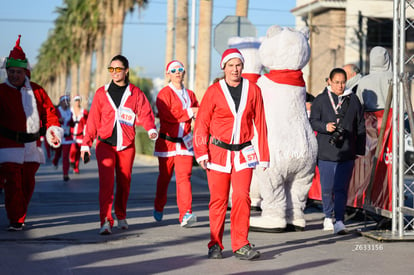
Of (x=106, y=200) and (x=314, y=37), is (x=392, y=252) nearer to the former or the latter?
(x=106, y=200)

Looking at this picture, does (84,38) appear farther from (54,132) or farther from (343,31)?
(54,132)

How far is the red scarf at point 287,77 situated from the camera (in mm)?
9547

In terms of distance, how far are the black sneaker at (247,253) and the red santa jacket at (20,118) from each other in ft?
9.77

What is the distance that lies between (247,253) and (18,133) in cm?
320

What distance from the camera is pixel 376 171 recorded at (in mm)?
9586

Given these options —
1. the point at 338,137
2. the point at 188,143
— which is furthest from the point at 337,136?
the point at 188,143

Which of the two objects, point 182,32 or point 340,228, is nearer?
point 340,228

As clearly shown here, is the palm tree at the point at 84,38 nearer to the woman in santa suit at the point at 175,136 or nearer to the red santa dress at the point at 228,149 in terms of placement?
the woman in santa suit at the point at 175,136

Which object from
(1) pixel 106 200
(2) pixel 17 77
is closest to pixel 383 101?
(1) pixel 106 200

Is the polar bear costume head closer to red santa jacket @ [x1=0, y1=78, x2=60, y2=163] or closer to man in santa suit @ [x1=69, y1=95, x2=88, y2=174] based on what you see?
red santa jacket @ [x1=0, y1=78, x2=60, y2=163]

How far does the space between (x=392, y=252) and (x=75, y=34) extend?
5536 centimetres

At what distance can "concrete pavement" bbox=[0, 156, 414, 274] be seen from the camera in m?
7.04

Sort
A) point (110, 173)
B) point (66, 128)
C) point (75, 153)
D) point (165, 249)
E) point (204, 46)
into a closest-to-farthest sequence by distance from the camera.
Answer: point (165, 249)
point (110, 173)
point (66, 128)
point (75, 153)
point (204, 46)

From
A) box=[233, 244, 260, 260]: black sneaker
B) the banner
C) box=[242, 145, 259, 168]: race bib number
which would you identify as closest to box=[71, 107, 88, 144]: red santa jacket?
the banner
